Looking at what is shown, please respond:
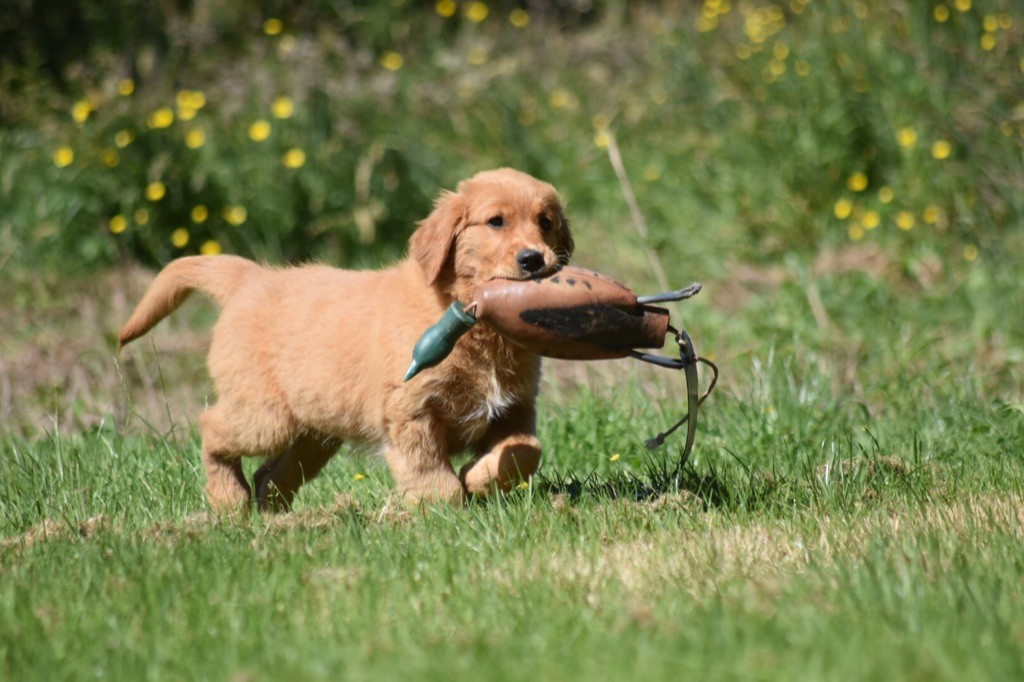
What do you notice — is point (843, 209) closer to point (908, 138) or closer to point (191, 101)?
point (908, 138)

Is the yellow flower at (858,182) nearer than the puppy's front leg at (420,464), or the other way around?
the puppy's front leg at (420,464)

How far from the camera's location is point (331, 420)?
3.92 meters

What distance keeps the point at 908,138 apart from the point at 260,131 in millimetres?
3706

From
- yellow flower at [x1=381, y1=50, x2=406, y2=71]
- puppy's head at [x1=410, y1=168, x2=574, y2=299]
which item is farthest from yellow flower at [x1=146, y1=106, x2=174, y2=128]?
puppy's head at [x1=410, y1=168, x2=574, y2=299]

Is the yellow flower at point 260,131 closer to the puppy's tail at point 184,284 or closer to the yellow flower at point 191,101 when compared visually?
the yellow flower at point 191,101

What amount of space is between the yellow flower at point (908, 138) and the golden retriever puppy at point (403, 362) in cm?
344

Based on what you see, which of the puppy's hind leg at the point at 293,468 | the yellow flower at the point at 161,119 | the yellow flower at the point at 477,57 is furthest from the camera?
the yellow flower at the point at 477,57

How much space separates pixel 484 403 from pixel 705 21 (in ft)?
20.7

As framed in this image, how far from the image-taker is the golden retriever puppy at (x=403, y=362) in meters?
3.65

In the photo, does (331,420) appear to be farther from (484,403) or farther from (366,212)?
(366,212)

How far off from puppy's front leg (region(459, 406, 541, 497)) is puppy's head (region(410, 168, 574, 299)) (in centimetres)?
44

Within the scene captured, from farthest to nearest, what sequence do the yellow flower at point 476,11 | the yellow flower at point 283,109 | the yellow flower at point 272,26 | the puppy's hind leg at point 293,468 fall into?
1. the yellow flower at point 476,11
2. the yellow flower at point 272,26
3. the yellow flower at point 283,109
4. the puppy's hind leg at point 293,468

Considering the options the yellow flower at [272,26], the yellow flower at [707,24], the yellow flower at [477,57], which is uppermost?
the yellow flower at [707,24]

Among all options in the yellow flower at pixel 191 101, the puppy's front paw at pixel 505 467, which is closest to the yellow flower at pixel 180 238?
the yellow flower at pixel 191 101
